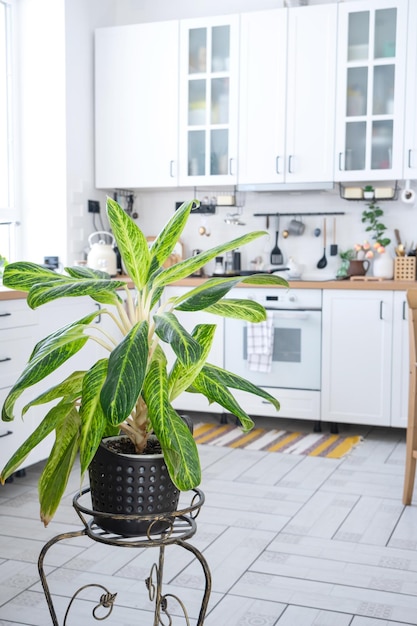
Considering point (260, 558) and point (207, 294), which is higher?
point (207, 294)

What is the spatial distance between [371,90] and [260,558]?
2.79m

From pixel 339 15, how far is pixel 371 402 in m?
2.15

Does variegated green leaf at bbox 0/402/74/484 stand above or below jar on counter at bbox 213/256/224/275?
below

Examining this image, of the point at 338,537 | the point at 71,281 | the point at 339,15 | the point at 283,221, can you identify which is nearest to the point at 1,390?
the point at 338,537

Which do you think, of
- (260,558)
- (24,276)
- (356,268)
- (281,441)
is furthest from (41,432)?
(356,268)

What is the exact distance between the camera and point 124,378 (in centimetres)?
134

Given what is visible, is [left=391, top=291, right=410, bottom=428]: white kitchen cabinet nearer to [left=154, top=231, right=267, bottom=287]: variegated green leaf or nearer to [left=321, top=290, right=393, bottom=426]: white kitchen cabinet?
[left=321, top=290, right=393, bottom=426]: white kitchen cabinet

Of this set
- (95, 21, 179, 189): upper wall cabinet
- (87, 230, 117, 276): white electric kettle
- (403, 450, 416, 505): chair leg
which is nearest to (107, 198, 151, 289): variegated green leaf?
(403, 450, 416, 505): chair leg

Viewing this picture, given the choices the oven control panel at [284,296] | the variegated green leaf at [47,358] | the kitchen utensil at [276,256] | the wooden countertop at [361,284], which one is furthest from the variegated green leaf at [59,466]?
the kitchen utensil at [276,256]

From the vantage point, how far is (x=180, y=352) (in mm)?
1365

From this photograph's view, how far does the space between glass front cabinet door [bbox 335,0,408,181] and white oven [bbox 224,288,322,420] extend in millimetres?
750

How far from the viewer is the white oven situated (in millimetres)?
4328

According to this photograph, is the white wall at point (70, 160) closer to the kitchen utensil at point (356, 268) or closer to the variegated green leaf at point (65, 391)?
the kitchen utensil at point (356, 268)

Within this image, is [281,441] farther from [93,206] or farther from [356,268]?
[93,206]
